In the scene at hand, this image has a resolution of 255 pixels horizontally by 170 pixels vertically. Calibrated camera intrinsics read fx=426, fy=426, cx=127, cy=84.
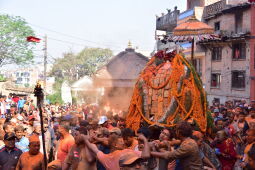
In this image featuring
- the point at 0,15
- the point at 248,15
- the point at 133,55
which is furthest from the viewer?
the point at 0,15

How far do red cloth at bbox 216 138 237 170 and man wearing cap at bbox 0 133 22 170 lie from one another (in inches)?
158

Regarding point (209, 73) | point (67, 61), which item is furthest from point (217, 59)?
point (67, 61)

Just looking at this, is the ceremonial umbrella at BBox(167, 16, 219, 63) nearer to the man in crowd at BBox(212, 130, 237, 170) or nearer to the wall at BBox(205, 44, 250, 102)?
the man in crowd at BBox(212, 130, 237, 170)

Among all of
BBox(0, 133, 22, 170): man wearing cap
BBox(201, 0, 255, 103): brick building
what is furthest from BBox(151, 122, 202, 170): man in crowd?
BBox(201, 0, 255, 103): brick building

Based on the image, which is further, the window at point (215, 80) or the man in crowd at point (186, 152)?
the window at point (215, 80)

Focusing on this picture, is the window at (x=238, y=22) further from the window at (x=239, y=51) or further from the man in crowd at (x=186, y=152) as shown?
the man in crowd at (x=186, y=152)

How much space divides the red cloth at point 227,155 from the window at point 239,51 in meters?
25.7

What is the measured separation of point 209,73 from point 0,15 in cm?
2185

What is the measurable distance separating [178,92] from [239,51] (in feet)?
78.3

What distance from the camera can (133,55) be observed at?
22.4 meters

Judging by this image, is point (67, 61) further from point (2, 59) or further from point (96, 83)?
point (96, 83)

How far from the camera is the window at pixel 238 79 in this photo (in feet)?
109

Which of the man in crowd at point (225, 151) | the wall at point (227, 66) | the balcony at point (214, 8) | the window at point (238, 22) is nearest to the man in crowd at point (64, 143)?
the man in crowd at point (225, 151)

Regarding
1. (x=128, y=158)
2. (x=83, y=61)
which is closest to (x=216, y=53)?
(x=83, y=61)
